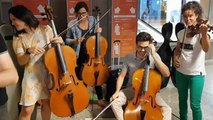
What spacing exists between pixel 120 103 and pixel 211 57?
352 cm

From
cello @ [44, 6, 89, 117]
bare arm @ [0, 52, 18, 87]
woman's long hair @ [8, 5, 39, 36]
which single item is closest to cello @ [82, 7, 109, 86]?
cello @ [44, 6, 89, 117]

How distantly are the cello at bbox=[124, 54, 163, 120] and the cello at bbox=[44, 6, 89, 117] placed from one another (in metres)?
0.48

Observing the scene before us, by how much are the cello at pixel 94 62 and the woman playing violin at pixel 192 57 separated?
31.0 inches

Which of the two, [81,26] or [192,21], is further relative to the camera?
[81,26]

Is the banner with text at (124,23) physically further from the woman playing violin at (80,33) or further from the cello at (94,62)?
the cello at (94,62)

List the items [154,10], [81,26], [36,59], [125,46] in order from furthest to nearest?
[154,10] → [125,46] → [81,26] → [36,59]

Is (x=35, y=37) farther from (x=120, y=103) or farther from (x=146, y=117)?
(x=146, y=117)

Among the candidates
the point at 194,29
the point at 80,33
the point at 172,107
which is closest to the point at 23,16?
the point at 80,33

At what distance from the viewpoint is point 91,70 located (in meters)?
2.55

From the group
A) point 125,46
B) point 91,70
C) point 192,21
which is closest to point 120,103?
point 91,70

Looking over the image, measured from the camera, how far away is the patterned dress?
189cm

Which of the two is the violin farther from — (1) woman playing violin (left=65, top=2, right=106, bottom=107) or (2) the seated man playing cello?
(1) woman playing violin (left=65, top=2, right=106, bottom=107)

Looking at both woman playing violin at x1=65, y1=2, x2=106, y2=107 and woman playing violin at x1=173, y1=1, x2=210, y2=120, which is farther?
woman playing violin at x1=65, y1=2, x2=106, y2=107

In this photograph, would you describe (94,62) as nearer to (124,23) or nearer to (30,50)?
(30,50)
